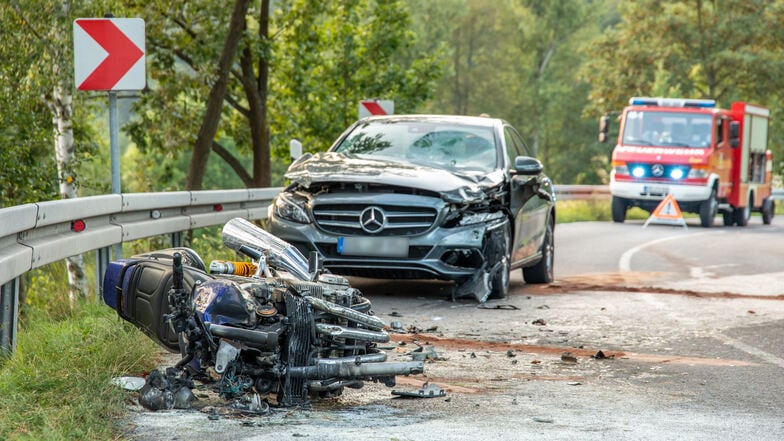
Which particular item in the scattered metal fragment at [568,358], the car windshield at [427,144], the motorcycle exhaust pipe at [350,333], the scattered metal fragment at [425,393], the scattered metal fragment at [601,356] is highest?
the car windshield at [427,144]

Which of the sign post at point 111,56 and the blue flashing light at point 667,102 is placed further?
the blue flashing light at point 667,102

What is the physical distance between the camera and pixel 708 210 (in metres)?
27.8

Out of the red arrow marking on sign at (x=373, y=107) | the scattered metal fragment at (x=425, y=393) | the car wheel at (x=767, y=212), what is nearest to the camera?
the scattered metal fragment at (x=425, y=393)

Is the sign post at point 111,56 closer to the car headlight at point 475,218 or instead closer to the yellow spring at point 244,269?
the car headlight at point 475,218

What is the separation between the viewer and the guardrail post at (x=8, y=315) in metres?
6.49

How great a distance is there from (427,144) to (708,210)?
17.9 meters

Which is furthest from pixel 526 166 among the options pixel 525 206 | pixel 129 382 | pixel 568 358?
pixel 129 382

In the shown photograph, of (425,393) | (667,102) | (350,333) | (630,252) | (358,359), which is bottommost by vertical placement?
(630,252)

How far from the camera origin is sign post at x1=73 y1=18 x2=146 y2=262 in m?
9.73

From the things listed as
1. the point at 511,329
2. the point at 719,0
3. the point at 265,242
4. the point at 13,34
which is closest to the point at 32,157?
the point at 13,34

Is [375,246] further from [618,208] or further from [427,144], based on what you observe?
[618,208]

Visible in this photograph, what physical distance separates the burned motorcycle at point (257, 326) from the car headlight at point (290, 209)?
4138mm

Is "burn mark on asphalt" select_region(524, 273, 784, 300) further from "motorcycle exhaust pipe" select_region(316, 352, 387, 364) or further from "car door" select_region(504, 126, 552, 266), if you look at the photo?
"motorcycle exhaust pipe" select_region(316, 352, 387, 364)

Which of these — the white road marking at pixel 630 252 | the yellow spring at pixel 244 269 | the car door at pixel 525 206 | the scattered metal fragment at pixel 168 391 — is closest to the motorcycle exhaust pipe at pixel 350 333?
the scattered metal fragment at pixel 168 391
